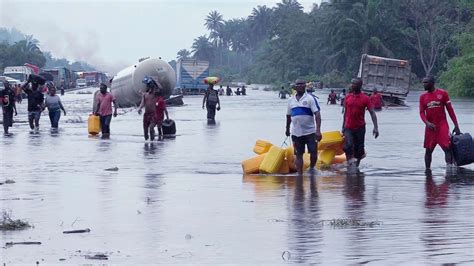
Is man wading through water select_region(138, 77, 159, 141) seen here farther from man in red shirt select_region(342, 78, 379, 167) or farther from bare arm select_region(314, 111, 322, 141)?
bare arm select_region(314, 111, 322, 141)

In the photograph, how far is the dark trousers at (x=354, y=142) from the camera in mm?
18266

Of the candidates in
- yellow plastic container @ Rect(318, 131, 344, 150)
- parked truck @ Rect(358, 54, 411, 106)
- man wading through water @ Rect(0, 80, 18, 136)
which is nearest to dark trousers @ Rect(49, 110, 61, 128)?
man wading through water @ Rect(0, 80, 18, 136)

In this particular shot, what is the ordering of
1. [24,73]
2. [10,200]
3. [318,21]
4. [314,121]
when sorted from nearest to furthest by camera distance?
[10,200], [314,121], [24,73], [318,21]

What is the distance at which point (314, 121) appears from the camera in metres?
17.5

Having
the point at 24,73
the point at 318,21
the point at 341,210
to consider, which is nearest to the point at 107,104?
the point at 341,210

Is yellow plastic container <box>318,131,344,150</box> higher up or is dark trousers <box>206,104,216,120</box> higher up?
yellow plastic container <box>318,131,344,150</box>

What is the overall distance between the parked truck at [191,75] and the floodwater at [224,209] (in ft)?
221

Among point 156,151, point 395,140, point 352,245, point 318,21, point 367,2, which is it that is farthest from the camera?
point 318,21

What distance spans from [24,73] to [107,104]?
68.8 metres

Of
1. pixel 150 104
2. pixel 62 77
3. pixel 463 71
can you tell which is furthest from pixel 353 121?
pixel 62 77

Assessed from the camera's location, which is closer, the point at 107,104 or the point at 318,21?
the point at 107,104

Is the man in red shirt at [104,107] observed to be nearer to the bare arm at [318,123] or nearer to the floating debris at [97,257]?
the bare arm at [318,123]

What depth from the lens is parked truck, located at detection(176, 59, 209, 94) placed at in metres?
91.2

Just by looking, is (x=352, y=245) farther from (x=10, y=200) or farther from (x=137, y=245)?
(x=10, y=200)
